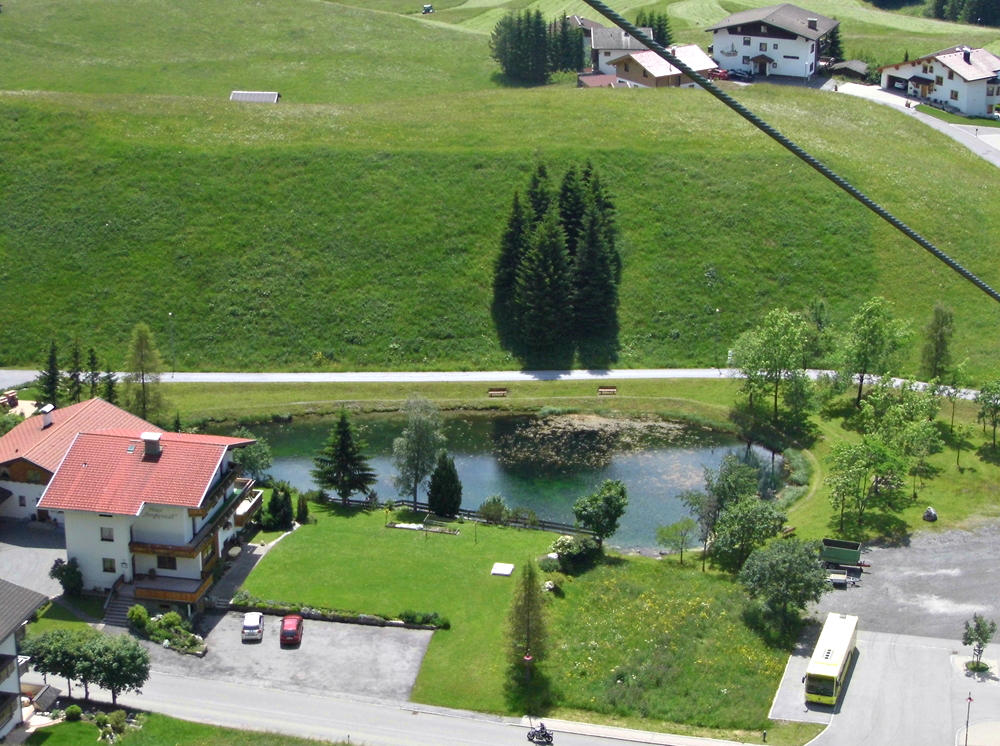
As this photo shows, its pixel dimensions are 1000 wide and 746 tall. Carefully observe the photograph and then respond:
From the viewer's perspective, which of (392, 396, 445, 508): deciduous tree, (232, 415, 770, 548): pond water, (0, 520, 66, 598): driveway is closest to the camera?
(0, 520, 66, 598): driveway

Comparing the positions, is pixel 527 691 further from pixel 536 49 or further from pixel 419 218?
pixel 536 49

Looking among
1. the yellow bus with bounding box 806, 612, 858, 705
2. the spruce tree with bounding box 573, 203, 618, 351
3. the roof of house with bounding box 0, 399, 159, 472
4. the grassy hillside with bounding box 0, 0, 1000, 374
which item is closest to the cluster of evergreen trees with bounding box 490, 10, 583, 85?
the grassy hillside with bounding box 0, 0, 1000, 374

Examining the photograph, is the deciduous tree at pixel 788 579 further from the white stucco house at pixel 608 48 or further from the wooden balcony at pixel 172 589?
the white stucco house at pixel 608 48

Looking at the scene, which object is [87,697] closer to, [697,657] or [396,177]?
[697,657]

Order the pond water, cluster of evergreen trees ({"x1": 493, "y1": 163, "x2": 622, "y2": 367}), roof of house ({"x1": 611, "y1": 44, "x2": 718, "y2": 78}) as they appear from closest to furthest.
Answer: the pond water, cluster of evergreen trees ({"x1": 493, "y1": 163, "x2": 622, "y2": 367}), roof of house ({"x1": 611, "y1": 44, "x2": 718, "y2": 78})

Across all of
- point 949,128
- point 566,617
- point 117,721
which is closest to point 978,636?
point 566,617

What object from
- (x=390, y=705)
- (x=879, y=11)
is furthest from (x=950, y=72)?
(x=390, y=705)

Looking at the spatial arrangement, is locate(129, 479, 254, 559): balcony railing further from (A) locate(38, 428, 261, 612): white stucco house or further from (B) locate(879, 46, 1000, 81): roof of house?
(B) locate(879, 46, 1000, 81): roof of house

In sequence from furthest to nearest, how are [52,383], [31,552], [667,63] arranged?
[667,63], [52,383], [31,552]
